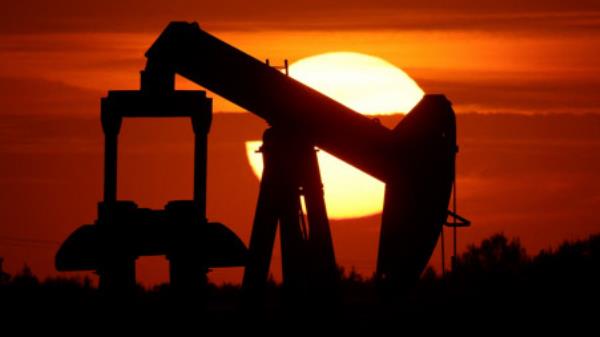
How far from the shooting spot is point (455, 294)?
75.4 feet

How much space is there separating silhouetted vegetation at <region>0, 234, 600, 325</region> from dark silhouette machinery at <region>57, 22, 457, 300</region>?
36.0 inches

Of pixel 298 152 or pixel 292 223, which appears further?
pixel 292 223

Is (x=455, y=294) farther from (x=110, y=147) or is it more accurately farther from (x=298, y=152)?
(x=110, y=147)

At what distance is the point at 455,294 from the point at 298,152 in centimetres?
402

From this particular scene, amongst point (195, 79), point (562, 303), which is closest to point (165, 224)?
point (195, 79)

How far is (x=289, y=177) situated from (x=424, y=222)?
2151mm

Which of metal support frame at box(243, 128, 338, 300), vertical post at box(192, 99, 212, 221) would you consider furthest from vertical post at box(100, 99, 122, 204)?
metal support frame at box(243, 128, 338, 300)

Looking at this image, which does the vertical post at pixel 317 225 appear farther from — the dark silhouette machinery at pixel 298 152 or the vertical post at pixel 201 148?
the vertical post at pixel 201 148

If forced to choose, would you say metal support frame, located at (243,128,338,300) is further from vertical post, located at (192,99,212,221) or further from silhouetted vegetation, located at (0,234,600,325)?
vertical post, located at (192,99,212,221)

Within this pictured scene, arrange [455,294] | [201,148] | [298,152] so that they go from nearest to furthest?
1. [201,148]
2. [298,152]
3. [455,294]

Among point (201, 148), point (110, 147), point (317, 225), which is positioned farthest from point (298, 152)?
point (110, 147)

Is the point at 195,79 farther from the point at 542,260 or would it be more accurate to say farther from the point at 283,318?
the point at 542,260

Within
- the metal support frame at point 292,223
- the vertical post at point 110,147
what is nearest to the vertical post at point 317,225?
the metal support frame at point 292,223

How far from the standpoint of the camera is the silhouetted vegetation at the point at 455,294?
21.4 metres
